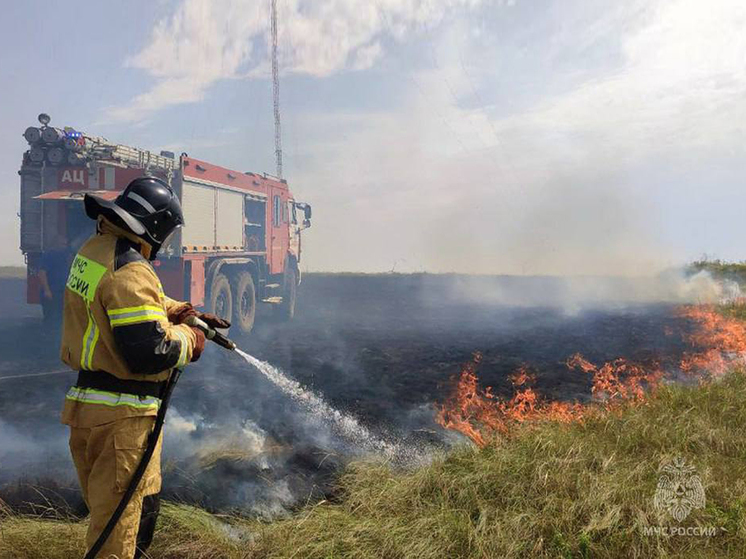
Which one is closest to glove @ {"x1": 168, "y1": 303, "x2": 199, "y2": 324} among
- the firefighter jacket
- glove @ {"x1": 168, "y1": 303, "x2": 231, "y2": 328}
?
glove @ {"x1": 168, "y1": 303, "x2": 231, "y2": 328}

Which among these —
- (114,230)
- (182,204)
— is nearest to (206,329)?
(114,230)

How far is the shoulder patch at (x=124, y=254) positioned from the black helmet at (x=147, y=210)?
0.21 ft

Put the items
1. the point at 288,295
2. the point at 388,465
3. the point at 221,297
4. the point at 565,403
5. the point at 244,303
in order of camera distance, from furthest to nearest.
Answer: the point at 288,295, the point at 244,303, the point at 221,297, the point at 565,403, the point at 388,465

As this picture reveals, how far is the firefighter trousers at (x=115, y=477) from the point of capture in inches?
89.7

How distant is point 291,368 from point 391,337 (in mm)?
4478

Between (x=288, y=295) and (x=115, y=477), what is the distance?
12.1m

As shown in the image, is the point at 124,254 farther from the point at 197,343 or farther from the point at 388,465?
the point at 388,465

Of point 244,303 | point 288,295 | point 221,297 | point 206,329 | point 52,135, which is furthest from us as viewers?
point 288,295

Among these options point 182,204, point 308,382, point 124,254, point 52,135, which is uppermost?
point 52,135

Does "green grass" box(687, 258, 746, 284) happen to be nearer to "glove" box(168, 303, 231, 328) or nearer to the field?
the field

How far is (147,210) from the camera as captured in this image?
2.56 meters

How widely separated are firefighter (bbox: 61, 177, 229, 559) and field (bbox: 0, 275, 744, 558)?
96cm

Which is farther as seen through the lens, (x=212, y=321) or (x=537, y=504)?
(x=537, y=504)

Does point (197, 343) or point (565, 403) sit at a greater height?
point (197, 343)
